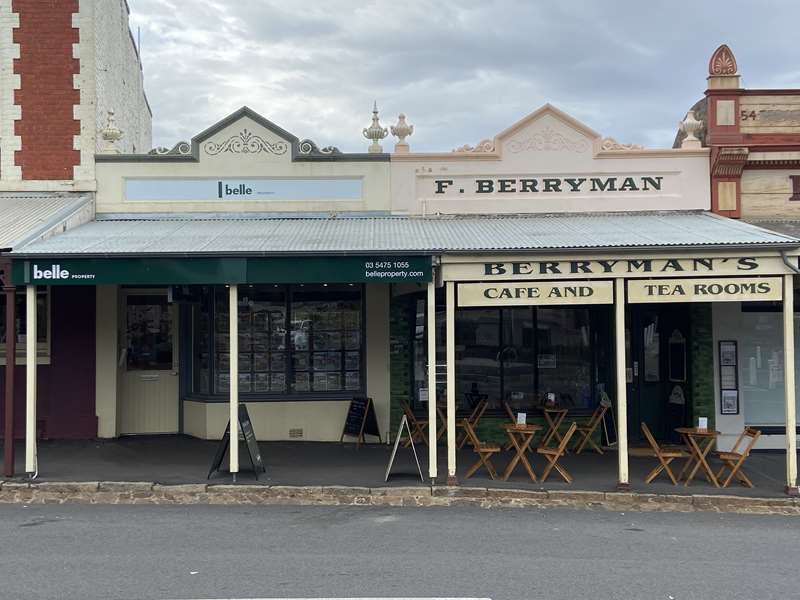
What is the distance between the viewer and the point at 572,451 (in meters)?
11.3

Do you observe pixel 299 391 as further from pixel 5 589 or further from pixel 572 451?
pixel 5 589

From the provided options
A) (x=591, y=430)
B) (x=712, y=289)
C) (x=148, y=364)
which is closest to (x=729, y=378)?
(x=591, y=430)

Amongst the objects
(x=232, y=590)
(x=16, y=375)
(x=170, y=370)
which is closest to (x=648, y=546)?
(x=232, y=590)

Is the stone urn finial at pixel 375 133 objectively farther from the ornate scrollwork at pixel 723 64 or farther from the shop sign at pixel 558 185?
the ornate scrollwork at pixel 723 64

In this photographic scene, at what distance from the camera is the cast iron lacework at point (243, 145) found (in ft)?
37.7

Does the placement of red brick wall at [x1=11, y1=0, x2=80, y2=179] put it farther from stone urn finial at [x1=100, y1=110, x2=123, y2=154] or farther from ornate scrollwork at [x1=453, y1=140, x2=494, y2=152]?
ornate scrollwork at [x1=453, y1=140, x2=494, y2=152]

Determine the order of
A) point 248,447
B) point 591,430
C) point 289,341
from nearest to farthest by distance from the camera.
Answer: point 248,447
point 591,430
point 289,341

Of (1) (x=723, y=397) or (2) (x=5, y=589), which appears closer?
(2) (x=5, y=589)

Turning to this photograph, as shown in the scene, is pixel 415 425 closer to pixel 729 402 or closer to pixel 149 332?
pixel 149 332

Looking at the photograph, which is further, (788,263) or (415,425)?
(415,425)

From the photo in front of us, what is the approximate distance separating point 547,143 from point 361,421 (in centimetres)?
526

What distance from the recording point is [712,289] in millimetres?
9047

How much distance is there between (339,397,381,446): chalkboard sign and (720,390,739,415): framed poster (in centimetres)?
539

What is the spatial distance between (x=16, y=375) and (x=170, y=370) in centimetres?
232
